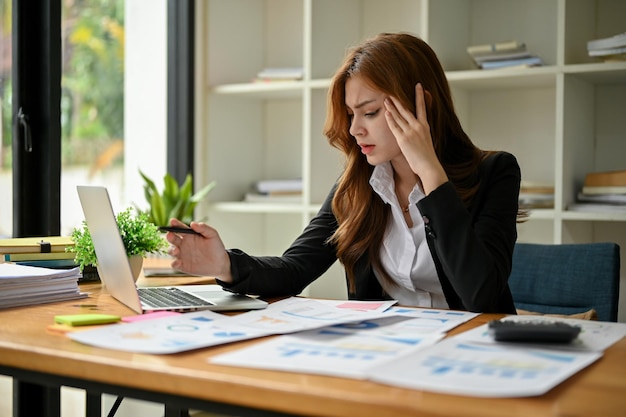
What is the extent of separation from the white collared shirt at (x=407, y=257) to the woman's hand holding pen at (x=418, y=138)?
150 mm

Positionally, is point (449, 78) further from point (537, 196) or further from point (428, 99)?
point (428, 99)

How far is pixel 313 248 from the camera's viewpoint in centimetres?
201

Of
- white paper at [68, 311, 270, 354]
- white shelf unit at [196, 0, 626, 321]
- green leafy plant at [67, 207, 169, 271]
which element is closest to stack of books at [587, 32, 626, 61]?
white shelf unit at [196, 0, 626, 321]

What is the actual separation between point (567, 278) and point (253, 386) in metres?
1.46

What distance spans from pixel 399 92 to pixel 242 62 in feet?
6.13

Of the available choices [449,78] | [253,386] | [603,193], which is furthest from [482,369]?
[449,78]

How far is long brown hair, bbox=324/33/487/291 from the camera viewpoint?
1.92 meters

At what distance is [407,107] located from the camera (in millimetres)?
1910

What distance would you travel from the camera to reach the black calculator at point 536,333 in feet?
3.71

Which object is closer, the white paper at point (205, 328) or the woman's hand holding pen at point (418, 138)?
the white paper at point (205, 328)

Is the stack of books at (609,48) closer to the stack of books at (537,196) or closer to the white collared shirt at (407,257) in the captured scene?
the stack of books at (537,196)

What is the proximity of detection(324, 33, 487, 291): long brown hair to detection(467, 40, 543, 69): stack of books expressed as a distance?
98cm

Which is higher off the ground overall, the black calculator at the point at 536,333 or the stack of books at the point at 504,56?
the stack of books at the point at 504,56

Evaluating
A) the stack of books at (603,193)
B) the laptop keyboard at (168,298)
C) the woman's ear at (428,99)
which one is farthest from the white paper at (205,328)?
the stack of books at (603,193)
